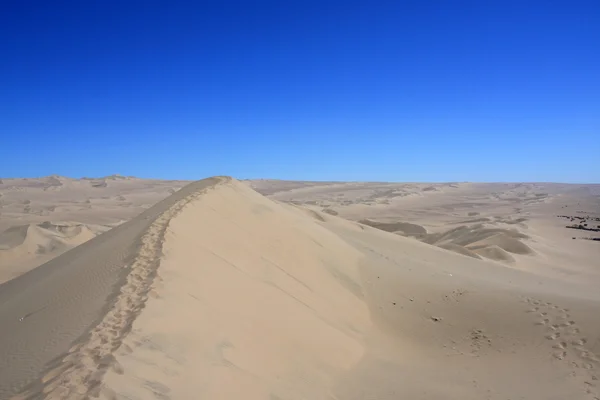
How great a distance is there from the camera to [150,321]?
16.7 ft

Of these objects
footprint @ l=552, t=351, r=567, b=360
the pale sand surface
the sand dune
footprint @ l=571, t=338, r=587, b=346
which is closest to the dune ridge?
footprint @ l=552, t=351, r=567, b=360

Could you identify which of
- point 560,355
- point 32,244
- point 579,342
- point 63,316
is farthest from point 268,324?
point 32,244

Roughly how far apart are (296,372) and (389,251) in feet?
34.0

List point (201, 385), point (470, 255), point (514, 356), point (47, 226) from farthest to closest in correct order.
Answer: point (47, 226)
point (470, 255)
point (514, 356)
point (201, 385)

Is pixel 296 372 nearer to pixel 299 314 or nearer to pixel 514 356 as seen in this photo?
pixel 299 314

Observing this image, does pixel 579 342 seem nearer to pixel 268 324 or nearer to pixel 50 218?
pixel 268 324

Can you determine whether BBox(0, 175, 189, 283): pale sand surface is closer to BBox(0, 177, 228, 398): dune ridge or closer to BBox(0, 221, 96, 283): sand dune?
BBox(0, 221, 96, 283): sand dune

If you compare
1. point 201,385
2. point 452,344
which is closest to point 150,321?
point 201,385

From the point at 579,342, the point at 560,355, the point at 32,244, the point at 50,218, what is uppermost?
the point at 50,218

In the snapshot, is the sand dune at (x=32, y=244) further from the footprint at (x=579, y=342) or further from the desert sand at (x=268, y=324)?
the footprint at (x=579, y=342)

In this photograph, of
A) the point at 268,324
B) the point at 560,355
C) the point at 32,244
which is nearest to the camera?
the point at 268,324

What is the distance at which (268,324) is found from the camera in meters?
6.61

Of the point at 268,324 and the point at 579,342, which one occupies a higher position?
the point at 268,324

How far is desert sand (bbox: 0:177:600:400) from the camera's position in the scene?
4.45 meters
